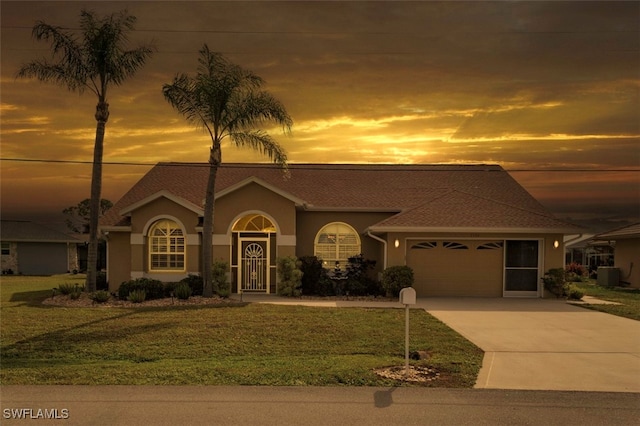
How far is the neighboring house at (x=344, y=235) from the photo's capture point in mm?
22922

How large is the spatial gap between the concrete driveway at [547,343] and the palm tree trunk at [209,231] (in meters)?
7.63

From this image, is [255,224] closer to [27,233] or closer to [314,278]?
[314,278]

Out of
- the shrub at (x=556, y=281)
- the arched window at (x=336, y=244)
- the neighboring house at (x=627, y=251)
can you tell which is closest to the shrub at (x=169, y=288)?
the arched window at (x=336, y=244)

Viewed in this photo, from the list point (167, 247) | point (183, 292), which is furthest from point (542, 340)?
point (167, 247)

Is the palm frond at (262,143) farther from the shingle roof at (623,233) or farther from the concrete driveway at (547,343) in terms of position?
the shingle roof at (623,233)

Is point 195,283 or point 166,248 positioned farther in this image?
point 166,248

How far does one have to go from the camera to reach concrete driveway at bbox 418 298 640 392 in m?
10.2

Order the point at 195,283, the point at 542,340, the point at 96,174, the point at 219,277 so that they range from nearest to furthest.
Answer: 1. the point at 542,340
2. the point at 195,283
3. the point at 96,174
4. the point at 219,277

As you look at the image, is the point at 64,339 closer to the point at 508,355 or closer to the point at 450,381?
the point at 450,381

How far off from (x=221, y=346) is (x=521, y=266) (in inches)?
558

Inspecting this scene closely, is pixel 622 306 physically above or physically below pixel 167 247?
below

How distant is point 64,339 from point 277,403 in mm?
7858

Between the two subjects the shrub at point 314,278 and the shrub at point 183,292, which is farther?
the shrub at point 314,278

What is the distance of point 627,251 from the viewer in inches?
1293
